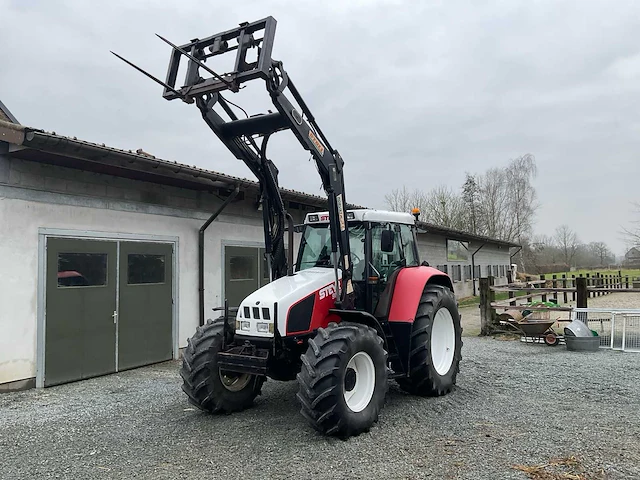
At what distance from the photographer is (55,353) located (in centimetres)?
758

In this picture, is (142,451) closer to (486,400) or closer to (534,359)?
(486,400)

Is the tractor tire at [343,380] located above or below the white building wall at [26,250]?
below

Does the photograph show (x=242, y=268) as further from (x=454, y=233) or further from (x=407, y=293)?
(x=454, y=233)

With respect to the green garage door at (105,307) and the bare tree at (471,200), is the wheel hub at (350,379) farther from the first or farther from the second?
the bare tree at (471,200)

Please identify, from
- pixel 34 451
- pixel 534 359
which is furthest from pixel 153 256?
pixel 534 359

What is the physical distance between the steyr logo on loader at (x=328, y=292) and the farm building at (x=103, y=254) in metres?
2.15

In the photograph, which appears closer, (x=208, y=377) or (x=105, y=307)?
(x=208, y=377)

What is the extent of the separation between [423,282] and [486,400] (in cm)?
160

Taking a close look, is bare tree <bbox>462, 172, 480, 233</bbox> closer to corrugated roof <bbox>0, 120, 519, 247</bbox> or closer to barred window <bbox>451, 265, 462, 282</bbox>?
barred window <bbox>451, 265, 462, 282</bbox>

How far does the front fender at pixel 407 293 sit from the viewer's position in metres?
6.23

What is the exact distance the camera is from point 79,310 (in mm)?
7906

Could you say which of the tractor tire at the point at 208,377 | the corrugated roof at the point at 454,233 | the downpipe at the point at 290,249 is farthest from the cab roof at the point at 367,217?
the corrugated roof at the point at 454,233

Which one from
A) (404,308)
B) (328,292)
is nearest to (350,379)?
(328,292)

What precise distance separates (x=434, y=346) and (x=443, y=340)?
0.22 meters
